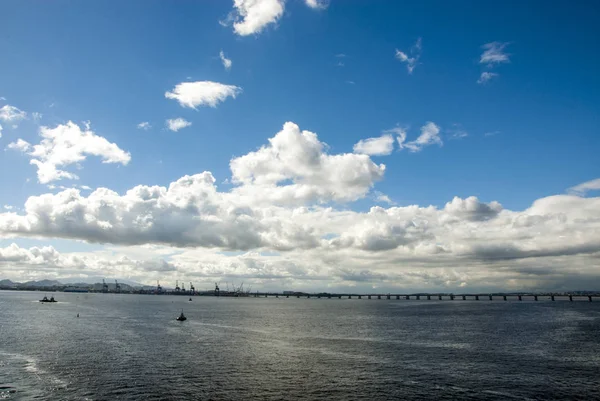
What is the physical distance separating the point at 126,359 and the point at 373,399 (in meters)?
53.7

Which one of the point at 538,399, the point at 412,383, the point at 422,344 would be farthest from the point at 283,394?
the point at 422,344

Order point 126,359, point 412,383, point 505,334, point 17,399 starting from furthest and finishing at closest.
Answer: point 505,334, point 126,359, point 412,383, point 17,399

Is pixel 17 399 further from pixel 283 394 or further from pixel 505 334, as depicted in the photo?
pixel 505 334

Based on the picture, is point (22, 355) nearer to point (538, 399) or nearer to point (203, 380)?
point (203, 380)

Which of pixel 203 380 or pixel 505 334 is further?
pixel 505 334

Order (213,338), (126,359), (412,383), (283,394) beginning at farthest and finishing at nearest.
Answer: (213,338), (126,359), (412,383), (283,394)

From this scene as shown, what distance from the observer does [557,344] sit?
112188 mm

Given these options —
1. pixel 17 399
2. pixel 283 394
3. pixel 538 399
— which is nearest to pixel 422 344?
pixel 538 399

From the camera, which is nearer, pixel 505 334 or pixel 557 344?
pixel 557 344

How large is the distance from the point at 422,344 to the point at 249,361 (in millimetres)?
50035

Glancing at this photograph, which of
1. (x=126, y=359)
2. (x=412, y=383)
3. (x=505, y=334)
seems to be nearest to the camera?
(x=412, y=383)

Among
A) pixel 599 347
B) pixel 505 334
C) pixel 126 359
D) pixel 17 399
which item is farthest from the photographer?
pixel 505 334

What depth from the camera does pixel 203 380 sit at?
70750mm

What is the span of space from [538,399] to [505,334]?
85.0 meters
